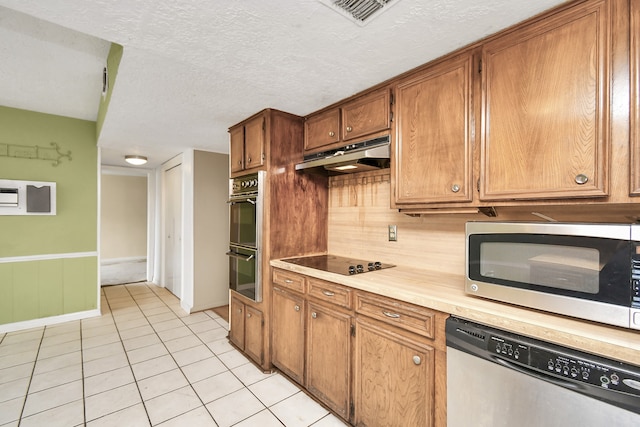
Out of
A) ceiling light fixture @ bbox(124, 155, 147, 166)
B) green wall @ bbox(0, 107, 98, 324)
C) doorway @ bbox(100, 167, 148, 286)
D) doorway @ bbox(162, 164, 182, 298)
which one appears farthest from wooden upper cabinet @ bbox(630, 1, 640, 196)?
doorway @ bbox(100, 167, 148, 286)

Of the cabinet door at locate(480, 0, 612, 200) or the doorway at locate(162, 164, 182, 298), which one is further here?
the doorway at locate(162, 164, 182, 298)

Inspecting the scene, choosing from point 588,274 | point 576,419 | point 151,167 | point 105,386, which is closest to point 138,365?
point 105,386

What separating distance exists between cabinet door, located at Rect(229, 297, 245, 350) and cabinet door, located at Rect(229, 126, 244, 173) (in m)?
1.36

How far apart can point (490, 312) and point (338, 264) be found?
1171 millimetres

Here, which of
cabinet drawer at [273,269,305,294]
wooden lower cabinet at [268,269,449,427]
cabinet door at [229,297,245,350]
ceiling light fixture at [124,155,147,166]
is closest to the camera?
wooden lower cabinet at [268,269,449,427]

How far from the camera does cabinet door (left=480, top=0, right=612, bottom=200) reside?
1.15m

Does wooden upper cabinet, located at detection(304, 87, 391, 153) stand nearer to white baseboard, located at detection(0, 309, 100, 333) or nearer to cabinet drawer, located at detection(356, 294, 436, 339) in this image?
cabinet drawer, located at detection(356, 294, 436, 339)

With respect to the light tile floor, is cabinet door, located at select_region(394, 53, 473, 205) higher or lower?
higher

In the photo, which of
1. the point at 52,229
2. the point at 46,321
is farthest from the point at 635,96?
the point at 46,321

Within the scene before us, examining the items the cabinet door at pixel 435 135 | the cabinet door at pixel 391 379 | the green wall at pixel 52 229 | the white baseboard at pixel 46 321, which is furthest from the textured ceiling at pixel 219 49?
the white baseboard at pixel 46 321

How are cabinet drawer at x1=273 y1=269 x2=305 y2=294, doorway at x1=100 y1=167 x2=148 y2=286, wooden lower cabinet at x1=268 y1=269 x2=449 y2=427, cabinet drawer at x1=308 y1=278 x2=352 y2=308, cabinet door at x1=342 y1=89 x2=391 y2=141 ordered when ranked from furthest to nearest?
doorway at x1=100 y1=167 x2=148 y2=286 < cabinet drawer at x1=273 y1=269 x2=305 y2=294 < cabinet door at x1=342 y1=89 x2=391 y2=141 < cabinet drawer at x1=308 y1=278 x2=352 y2=308 < wooden lower cabinet at x1=268 y1=269 x2=449 y2=427

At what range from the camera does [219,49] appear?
1.55 m

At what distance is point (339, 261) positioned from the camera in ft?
7.71

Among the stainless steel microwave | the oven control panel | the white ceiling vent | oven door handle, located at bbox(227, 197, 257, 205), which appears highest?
the white ceiling vent
